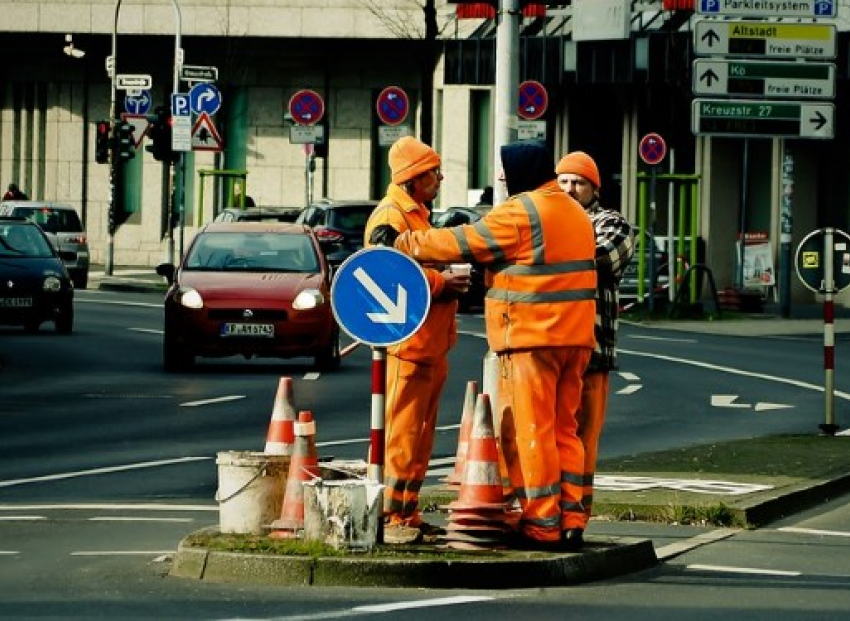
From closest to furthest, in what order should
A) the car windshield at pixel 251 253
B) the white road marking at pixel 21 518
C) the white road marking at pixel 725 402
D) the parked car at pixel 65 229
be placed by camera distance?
the white road marking at pixel 21 518
the white road marking at pixel 725 402
the car windshield at pixel 251 253
the parked car at pixel 65 229

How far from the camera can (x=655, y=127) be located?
173 feet

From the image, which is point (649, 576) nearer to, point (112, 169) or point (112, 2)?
point (112, 169)

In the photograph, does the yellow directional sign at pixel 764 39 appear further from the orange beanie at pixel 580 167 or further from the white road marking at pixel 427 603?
the white road marking at pixel 427 603

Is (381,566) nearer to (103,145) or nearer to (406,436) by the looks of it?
(406,436)

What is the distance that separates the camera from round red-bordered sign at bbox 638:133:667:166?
43.2 metres

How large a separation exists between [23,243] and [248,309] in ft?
29.0

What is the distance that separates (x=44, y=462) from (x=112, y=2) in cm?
4743

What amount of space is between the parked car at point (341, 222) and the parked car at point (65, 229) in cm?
641

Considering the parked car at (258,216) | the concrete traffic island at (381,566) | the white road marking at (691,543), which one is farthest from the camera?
the parked car at (258,216)

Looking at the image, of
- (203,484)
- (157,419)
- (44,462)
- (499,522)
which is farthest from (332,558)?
(157,419)

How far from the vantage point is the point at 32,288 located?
34.2m

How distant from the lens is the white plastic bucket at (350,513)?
11.8 metres

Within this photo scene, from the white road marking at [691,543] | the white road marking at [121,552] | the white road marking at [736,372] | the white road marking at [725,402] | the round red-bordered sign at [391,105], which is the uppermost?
the round red-bordered sign at [391,105]

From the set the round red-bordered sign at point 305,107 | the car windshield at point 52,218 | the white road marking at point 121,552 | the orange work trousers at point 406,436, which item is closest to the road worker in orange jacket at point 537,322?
the orange work trousers at point 406,436
